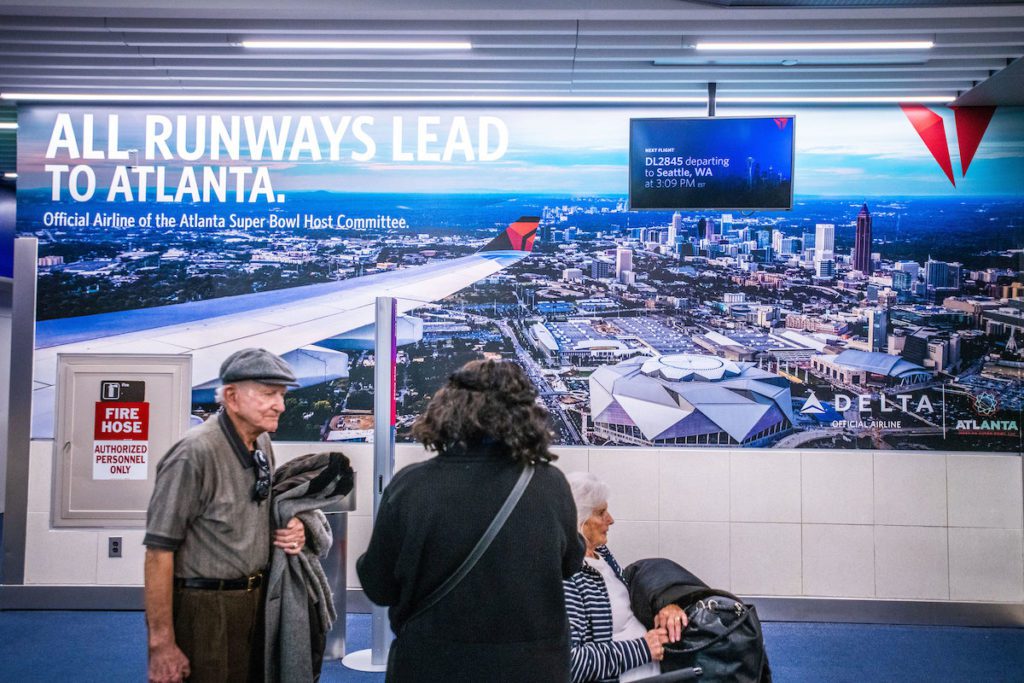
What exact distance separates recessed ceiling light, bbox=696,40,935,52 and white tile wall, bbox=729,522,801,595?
3061mm

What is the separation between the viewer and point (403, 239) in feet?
22.0

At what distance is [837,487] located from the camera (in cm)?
639

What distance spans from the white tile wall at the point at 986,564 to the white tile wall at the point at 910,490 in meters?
0.20

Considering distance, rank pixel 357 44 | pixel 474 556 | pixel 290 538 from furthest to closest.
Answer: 1. pixel 357 44
2. pixel 290 538
3. pixel 474 556

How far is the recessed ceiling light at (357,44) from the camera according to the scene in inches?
211

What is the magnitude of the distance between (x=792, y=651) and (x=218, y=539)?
396 cm

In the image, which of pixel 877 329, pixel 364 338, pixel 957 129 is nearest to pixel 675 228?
pixel 877 329

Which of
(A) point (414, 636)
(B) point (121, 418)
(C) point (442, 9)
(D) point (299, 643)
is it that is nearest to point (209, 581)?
(D) point (299, 643)

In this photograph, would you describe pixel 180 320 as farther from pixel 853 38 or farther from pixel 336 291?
pixel 853 38

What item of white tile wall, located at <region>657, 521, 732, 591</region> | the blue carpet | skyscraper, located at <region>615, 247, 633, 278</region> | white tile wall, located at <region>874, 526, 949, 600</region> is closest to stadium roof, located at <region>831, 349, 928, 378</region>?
white tile wall, located at <region>874, 526, 949, 600</region>

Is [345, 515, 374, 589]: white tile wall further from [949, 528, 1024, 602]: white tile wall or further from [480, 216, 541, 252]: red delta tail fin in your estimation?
[949, 528, 1024, 602]: white tile wall

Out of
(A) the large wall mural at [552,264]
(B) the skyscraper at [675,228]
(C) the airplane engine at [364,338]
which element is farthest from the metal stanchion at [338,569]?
(B) the skyscraper at [675,228]

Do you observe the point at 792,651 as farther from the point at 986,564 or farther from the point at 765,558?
the point at 986,564

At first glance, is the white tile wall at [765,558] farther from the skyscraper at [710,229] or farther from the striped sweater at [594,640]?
the striped sweater at [594,640]
